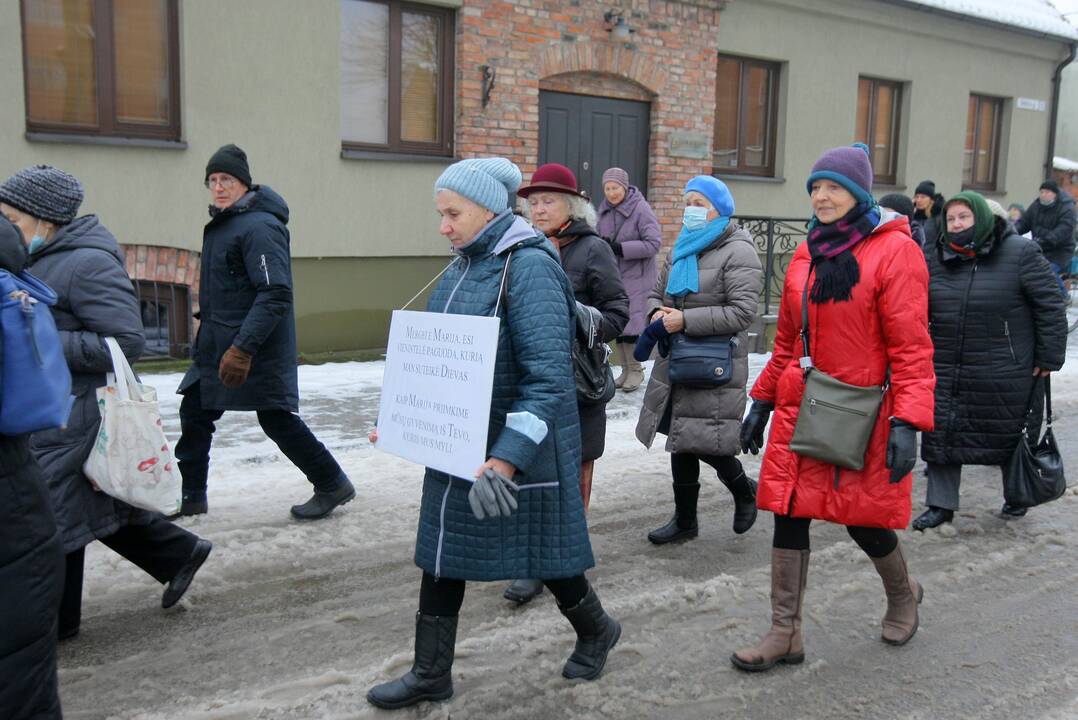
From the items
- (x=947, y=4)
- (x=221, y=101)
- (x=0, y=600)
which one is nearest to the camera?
(x=0, y=600)

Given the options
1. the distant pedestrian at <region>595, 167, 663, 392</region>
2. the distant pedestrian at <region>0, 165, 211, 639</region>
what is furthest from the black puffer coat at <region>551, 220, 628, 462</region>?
the distant pedestrian at <region>595, 167, 663, 392</region>

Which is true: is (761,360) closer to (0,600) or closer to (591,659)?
(591,659)

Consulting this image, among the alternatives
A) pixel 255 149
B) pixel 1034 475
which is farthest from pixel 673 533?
pixel 255 149

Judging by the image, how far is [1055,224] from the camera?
13.4m

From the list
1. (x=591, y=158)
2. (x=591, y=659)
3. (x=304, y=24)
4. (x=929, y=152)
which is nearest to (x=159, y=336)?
(x=304, y=24)

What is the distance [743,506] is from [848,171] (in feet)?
7.16

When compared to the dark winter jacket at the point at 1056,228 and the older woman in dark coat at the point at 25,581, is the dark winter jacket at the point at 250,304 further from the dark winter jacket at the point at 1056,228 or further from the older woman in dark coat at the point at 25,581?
the dark winter jacket at the point at 1056,228

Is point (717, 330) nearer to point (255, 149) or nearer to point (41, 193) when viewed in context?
point (41, 193)

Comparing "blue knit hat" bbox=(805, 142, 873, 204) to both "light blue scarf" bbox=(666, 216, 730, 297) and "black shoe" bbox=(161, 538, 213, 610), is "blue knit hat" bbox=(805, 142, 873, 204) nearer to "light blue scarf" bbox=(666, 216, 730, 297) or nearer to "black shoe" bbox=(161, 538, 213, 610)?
"light blue scarf" bbox=(666, 216, 730, 297)

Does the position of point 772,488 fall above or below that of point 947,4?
below

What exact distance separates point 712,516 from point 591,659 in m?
2.21

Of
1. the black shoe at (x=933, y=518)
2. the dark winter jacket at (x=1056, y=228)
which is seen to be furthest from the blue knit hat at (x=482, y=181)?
the dark winter jacket at (x=1056, y=228)

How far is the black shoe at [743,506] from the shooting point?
513 centimetres

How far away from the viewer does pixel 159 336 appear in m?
9.18
